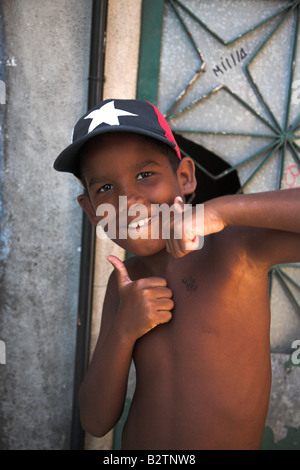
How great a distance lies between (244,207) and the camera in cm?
100

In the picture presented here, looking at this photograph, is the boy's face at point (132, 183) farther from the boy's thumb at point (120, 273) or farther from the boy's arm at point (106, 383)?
the boy's arm at point (106, 383)

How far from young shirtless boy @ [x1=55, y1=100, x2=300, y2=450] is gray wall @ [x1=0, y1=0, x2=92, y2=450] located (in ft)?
4.20

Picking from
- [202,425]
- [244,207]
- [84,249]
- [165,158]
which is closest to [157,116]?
[165,158]

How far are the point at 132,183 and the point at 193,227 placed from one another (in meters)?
0.27

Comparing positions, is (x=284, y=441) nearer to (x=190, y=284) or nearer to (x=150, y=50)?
(x=190, y=284)

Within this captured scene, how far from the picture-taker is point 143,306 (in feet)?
3.91

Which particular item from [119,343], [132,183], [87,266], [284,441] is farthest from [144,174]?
[284,441]

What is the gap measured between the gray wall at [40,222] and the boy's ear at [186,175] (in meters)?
1.30

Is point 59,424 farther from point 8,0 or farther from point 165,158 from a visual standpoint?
point 8,0

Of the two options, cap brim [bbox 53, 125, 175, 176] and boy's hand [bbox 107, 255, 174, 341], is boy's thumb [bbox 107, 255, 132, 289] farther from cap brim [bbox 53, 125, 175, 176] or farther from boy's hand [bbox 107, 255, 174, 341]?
cap brim [bbox 53, 125, 175, 176]

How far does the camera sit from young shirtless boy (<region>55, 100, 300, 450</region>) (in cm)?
112

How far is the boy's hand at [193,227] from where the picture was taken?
3.27ft

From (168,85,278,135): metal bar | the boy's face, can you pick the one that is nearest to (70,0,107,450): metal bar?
(168,85,278,135): metal bar

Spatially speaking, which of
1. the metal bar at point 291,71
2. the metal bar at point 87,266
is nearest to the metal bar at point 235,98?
the metal bar at point 291,71
